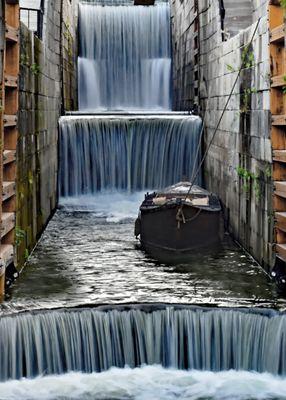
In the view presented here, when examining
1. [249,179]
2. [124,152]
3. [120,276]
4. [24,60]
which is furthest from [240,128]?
[124,152]

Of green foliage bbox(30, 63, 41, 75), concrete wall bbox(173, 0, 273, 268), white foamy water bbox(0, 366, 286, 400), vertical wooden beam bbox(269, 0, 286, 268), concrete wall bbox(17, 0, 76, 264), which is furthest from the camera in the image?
green foliage bbox(30, 63, 41, 75)

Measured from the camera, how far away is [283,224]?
13.1m

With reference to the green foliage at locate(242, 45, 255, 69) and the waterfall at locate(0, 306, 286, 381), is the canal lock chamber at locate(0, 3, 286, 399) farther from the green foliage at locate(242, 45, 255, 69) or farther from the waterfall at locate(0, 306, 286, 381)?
the green foliage at locate(242, 45, 255, 69)

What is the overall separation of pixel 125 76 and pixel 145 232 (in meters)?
16.1

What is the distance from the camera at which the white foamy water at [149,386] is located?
33.9 ft

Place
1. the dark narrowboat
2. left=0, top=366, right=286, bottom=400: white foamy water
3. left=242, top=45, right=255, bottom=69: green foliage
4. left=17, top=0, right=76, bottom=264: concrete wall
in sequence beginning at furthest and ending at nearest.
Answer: the dark narrowboat
left=242, top=45, right=255, bottom=69: green foliage
left=17, top=0, right=76, bottom=264: concrete wall
left=0, top=366, right=286, bottom=400: white foamy water

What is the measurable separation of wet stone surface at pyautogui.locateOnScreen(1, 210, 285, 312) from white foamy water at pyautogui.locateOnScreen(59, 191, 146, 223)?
3647 millimetres

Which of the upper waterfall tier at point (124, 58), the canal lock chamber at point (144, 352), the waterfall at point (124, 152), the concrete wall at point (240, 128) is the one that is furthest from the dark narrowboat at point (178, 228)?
the upper waterfall tier at point (124, 58)

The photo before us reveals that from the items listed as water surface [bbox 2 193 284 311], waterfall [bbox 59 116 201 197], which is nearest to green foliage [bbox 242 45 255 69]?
water surface [bbox 2 193 284 311]

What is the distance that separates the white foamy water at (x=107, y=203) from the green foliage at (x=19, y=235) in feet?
24.0

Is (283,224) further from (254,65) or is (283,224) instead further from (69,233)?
(69,233)

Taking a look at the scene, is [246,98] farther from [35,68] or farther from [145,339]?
[145,339]

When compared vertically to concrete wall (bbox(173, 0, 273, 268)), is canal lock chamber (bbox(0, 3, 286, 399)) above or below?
below

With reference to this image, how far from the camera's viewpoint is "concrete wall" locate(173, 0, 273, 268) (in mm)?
14398
